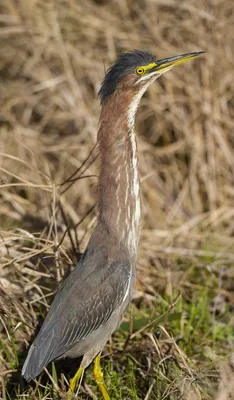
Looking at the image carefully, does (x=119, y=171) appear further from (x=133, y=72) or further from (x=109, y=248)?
(x=133, y=72)

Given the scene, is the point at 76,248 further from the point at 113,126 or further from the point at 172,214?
the point at 172,214

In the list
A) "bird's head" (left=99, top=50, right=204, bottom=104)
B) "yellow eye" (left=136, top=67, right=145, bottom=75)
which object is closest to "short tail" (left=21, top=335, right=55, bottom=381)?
"bird's head" (left=99, top=50, right=204, bottom=104)

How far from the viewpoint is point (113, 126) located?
3432mm

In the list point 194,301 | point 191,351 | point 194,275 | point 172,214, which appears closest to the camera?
point 191,351

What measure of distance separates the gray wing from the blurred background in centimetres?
47

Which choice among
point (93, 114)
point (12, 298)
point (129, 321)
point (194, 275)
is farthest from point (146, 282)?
point (93, 114)

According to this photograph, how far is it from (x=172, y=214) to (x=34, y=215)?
1.08m

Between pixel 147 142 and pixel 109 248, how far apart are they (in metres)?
2.49

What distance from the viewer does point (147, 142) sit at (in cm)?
578

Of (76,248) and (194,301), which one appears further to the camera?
(194,301)

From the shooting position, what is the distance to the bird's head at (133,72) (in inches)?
134

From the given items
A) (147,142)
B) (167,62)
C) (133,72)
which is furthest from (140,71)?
(147,142)

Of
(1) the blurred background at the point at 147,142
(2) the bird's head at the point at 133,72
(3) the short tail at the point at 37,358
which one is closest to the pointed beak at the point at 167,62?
(2) the bird's head at the point at 133,72

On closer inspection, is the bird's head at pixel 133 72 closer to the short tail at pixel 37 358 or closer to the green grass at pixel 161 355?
the green grass at pixel 161 355
